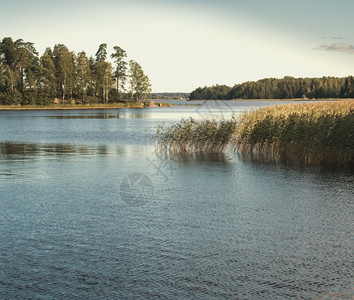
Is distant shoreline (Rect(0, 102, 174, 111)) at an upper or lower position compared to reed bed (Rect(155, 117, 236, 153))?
upper

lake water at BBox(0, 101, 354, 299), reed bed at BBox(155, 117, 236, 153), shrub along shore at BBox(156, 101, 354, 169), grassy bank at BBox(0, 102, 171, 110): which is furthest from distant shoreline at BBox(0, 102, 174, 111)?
lake water at BBox(0, 101, 354, 299)

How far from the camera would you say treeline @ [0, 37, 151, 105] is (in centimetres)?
10544

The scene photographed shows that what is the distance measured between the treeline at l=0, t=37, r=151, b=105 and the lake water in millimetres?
89948

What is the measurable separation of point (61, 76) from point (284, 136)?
Result: 94886mm

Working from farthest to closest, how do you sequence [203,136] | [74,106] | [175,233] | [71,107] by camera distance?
[74,106] → [71,107] → [203,136] → [175,233]

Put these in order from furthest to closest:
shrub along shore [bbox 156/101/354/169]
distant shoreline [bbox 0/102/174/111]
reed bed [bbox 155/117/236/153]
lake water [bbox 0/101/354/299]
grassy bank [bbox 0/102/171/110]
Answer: grassy bank [bbox 0/102/171/110]
distant shoreline [bbox 0/102/174/111]
reed bed [bbox 155/117/236/153]
shrub along shore [bbox 156/101/354/169]
lake water [bbox 0/101/354/299]

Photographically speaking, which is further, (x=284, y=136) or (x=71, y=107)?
(x=71, y=107)

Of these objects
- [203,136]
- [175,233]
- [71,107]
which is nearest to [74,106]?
[71,107]

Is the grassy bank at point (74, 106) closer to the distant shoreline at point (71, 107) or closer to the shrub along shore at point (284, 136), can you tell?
the distant shoreline at point (71, 107)

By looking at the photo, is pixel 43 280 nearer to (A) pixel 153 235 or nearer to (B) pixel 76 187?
(A) pixel 153 235

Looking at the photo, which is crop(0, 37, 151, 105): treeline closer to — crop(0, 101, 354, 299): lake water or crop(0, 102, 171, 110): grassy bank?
crop(0, 102, 171, 110): grassy bank

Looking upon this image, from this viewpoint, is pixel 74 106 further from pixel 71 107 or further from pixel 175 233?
pixel 175 233

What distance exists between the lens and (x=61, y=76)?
366 ft

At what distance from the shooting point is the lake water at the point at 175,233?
26.4 feet
